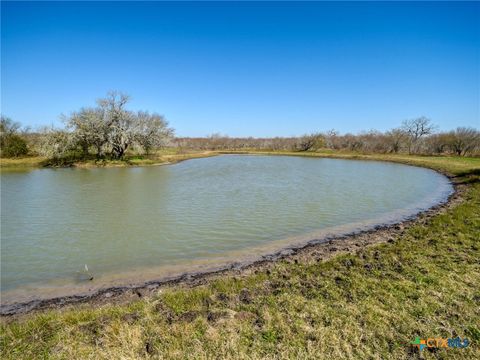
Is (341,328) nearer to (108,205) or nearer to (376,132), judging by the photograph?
(108,205)

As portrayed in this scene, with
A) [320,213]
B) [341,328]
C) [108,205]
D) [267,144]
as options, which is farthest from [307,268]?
[267,144]

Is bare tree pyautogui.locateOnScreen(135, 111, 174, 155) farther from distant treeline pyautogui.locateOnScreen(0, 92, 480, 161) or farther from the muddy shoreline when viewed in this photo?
the muddy shoreline

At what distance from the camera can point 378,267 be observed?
20.9 ft

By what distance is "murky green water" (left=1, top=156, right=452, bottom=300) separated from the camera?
7347 mm

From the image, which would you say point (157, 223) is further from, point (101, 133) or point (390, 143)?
point (390, 143)

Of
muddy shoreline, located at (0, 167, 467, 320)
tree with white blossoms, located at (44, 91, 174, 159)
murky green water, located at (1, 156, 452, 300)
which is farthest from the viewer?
tree with white blossoms, located at (44, 91, 174, 159)

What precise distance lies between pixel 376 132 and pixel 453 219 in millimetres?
76648

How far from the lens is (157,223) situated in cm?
1127

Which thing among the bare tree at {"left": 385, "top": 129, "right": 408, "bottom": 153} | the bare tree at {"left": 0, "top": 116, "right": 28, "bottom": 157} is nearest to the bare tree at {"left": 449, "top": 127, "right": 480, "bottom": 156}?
the bare tree at {"left": 385, "top": 129, "right": 408, "bottom": 153}

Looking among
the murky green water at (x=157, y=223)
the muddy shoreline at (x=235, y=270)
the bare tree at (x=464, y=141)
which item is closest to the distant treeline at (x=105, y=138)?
the bare tree at (x=464, y=141)
